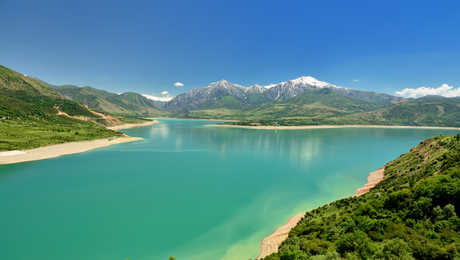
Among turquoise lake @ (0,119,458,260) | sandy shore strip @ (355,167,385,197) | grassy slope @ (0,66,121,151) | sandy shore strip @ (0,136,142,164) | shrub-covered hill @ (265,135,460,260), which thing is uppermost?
grassy slope @ (0,66,121,151)

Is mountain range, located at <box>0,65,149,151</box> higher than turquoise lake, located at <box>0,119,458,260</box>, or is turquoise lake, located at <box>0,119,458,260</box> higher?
mountain range, located at <box>0,65,149,151</box>

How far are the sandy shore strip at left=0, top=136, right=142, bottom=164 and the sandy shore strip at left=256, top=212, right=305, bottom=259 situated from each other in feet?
249

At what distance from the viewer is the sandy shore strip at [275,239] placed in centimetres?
2092

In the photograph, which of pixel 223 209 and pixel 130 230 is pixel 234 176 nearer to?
pixel 223 209

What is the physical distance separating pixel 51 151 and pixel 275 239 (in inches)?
3329

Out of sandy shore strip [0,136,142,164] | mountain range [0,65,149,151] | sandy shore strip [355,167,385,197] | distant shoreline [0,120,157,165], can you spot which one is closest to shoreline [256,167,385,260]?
sandy shore strip [355,167,385,197]

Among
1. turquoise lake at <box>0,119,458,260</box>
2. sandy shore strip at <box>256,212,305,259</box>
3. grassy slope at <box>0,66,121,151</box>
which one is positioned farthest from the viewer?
grassy slope at <box>0,66,121,151</box>

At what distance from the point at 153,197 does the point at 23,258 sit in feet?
55.3

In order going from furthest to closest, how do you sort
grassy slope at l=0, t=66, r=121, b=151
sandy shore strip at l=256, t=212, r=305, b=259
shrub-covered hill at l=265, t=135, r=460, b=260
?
grassy slope at l=0, t=66, r=121, b=151, sandy shore strip at l=256, t=212, r=305, b=259, shrub-covered hill at l=265, t=135, r=460, b=260

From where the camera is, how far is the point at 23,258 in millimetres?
20750

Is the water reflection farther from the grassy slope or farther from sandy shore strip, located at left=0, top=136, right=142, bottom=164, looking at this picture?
the grassy slope

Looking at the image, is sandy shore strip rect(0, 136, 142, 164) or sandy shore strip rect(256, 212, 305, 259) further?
sandy shore strip rect(0, 136, 142, 164)

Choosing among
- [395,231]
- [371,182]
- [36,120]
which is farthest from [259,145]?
[36,120]

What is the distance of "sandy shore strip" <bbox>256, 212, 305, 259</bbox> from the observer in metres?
20.9
